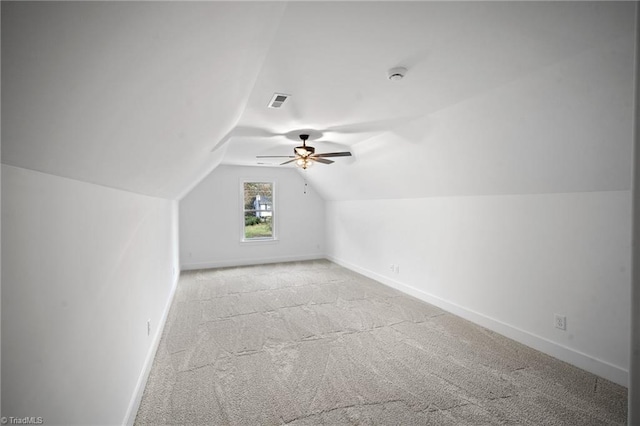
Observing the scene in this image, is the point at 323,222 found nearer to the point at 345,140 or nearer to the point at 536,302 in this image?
the point at 345,140

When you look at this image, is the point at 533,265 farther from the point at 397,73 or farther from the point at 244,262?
the point at 244,262

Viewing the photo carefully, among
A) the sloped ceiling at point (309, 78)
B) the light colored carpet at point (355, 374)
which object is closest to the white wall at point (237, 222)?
the light colored carpet at point (355, 374)

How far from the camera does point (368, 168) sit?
16.5ft

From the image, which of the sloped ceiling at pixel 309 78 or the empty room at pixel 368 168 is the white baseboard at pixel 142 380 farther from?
the sloped ceiling at pixel 309 78

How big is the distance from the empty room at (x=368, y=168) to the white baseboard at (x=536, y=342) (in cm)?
2

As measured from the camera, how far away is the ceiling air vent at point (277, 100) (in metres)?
2.66

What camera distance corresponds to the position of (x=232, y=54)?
4.99 ft

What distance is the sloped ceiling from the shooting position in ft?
2.66

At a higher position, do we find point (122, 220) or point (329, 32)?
point (329, 32)

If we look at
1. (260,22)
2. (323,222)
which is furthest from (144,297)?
(323,222)

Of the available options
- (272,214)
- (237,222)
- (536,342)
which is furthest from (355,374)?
(272,214)

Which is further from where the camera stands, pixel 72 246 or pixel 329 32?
pixel 329 32

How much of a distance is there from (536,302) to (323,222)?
5549mm

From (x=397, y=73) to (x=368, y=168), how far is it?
285 cm
